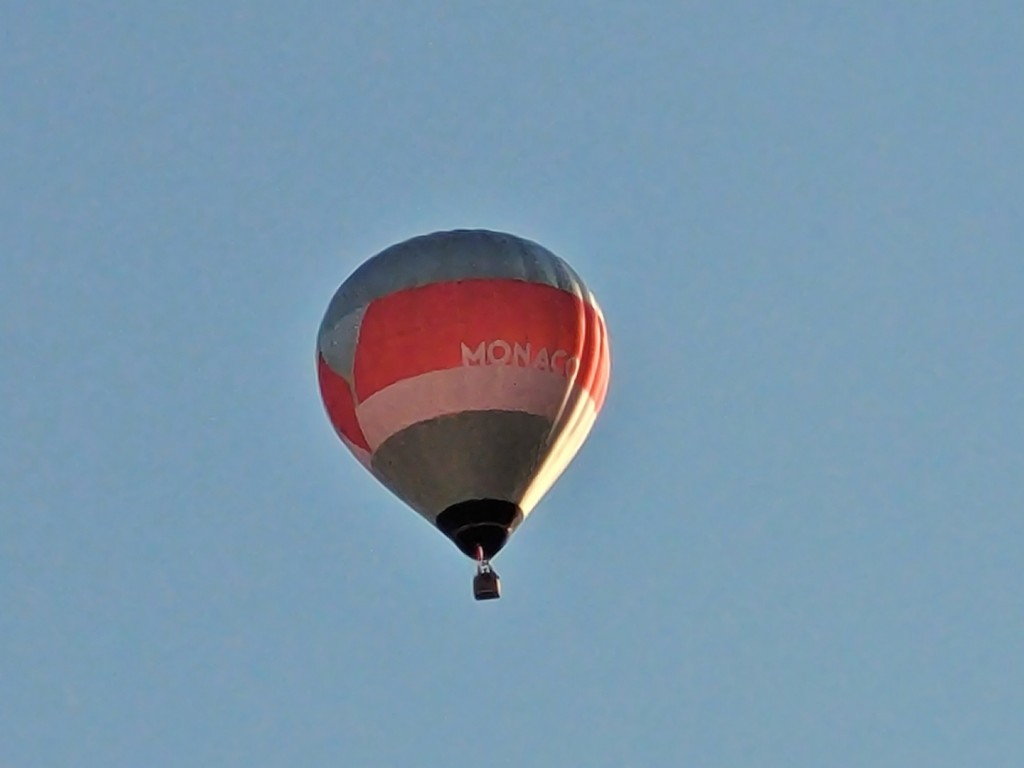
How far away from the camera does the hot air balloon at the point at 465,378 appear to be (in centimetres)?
3434

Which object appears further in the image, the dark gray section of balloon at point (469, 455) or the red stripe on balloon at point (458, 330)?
the red stripe on balloon at point (458, 330)

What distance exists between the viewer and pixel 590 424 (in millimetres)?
35219

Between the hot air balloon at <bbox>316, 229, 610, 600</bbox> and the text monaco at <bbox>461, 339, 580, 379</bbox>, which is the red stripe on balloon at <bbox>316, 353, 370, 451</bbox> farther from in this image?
the text monaco at <bbox>461, 339, 580, 379</bbox>

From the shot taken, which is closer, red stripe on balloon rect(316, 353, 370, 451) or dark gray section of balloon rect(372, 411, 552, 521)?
dark gray section of balloon rect(372, 411, 552, 521)

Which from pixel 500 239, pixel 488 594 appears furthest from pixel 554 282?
pixel 488 594

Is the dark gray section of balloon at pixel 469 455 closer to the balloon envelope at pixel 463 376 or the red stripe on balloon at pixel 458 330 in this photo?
the balloon envelope at pixel 463 376

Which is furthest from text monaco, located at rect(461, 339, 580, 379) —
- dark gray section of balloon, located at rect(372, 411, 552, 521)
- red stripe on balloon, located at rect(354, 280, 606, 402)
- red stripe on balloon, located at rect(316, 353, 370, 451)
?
red stripe on balloon, located at rect(316, 353, 370, 451)

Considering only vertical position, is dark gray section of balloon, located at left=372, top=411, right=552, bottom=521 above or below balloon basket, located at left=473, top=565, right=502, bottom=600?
above

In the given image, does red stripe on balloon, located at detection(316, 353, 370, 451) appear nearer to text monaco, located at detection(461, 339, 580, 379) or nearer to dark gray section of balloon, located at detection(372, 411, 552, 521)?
dark gray section of balloon, located at detection(372, 411, 552, 521)

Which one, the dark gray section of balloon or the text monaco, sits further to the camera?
the text monaco

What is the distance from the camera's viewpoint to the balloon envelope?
34344mm

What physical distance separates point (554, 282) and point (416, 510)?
2334 millimetres

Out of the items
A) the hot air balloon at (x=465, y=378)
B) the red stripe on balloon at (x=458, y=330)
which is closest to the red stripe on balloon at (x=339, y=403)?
the hot air balloon at (x=465, y=378)

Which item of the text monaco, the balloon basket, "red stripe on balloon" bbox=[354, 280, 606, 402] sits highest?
"red stripe on balloon" bbox=[354, 280, 606, 402]
